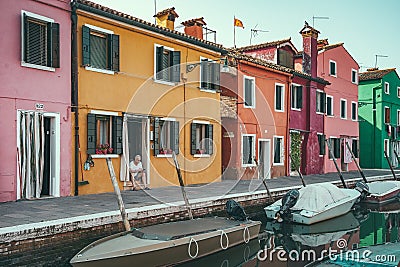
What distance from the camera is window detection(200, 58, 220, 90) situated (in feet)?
56.5

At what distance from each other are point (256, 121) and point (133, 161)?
803 cm

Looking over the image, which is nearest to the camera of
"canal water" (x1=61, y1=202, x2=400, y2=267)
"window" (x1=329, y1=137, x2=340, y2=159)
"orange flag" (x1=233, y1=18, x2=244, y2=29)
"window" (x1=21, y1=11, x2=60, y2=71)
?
"canal water" (x1=61, y1=202, x2=400, y2=267)

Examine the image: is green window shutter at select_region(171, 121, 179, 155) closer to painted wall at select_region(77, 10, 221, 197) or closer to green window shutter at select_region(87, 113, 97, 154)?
painted wall at select_region(77, 10, 221, 197)

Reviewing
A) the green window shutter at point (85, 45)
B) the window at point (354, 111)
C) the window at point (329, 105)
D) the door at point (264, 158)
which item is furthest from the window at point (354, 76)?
the green window shutter at point (85, 45)

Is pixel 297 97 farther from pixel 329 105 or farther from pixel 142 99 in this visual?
pixel 142 99

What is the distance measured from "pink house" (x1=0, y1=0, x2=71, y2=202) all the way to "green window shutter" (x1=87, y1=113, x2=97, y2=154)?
59 cm

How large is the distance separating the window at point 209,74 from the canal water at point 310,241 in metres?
5.91

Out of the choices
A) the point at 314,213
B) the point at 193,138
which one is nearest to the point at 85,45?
the point at 193,138

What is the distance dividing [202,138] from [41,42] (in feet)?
25.2

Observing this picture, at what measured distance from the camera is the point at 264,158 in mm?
21172

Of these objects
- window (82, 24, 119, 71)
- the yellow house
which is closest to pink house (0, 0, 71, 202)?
the yellow house

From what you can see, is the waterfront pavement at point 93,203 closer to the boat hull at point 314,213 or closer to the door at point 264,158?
the boat hull at point 314,213

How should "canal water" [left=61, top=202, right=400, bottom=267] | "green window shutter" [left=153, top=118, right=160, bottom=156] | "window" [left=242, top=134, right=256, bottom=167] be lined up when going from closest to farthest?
"canal water" [left=61, top=202, right=400, bottom=267] < "green window shutter" [left=153, top=118, right=160, bottom=156] < "window" [left=242, top=134, right=256, bottom=167]

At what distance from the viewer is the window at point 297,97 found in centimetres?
2308
